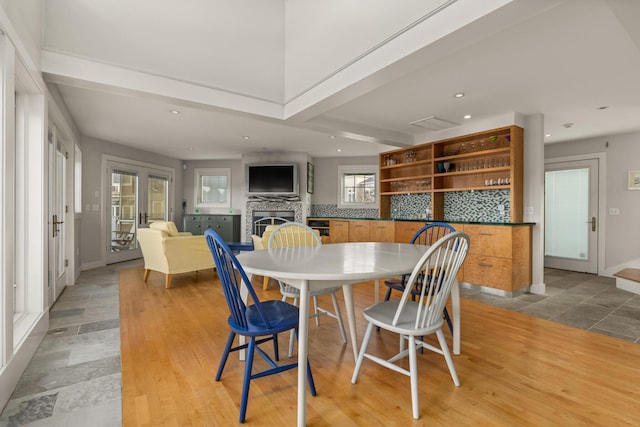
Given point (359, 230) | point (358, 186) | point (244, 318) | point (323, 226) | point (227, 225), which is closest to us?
point (244, 318)

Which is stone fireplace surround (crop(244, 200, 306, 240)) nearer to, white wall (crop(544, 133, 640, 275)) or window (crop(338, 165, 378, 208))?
window (crop(338, 165, 378, 208))

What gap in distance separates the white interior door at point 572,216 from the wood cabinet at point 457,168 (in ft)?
7.04

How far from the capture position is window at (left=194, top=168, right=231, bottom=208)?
805cm

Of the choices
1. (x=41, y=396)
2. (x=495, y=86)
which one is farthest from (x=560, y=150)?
(x=41, y=396)

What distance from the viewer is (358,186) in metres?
7.47

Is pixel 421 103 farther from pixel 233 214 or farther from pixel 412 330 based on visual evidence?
pixel 233 214

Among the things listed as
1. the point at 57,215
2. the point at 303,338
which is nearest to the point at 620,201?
the point at 303,338

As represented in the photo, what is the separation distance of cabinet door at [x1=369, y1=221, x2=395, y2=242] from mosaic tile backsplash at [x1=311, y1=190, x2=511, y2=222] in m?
0.64

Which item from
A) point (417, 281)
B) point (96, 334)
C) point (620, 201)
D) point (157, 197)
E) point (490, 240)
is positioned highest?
point (157, 197)

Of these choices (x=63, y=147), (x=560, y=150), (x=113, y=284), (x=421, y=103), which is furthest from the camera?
(x=560, y=150)

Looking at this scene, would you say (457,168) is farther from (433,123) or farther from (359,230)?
(359,230)

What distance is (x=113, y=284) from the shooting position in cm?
438

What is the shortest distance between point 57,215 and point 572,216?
7.74 m

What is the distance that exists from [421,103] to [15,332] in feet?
13.9
